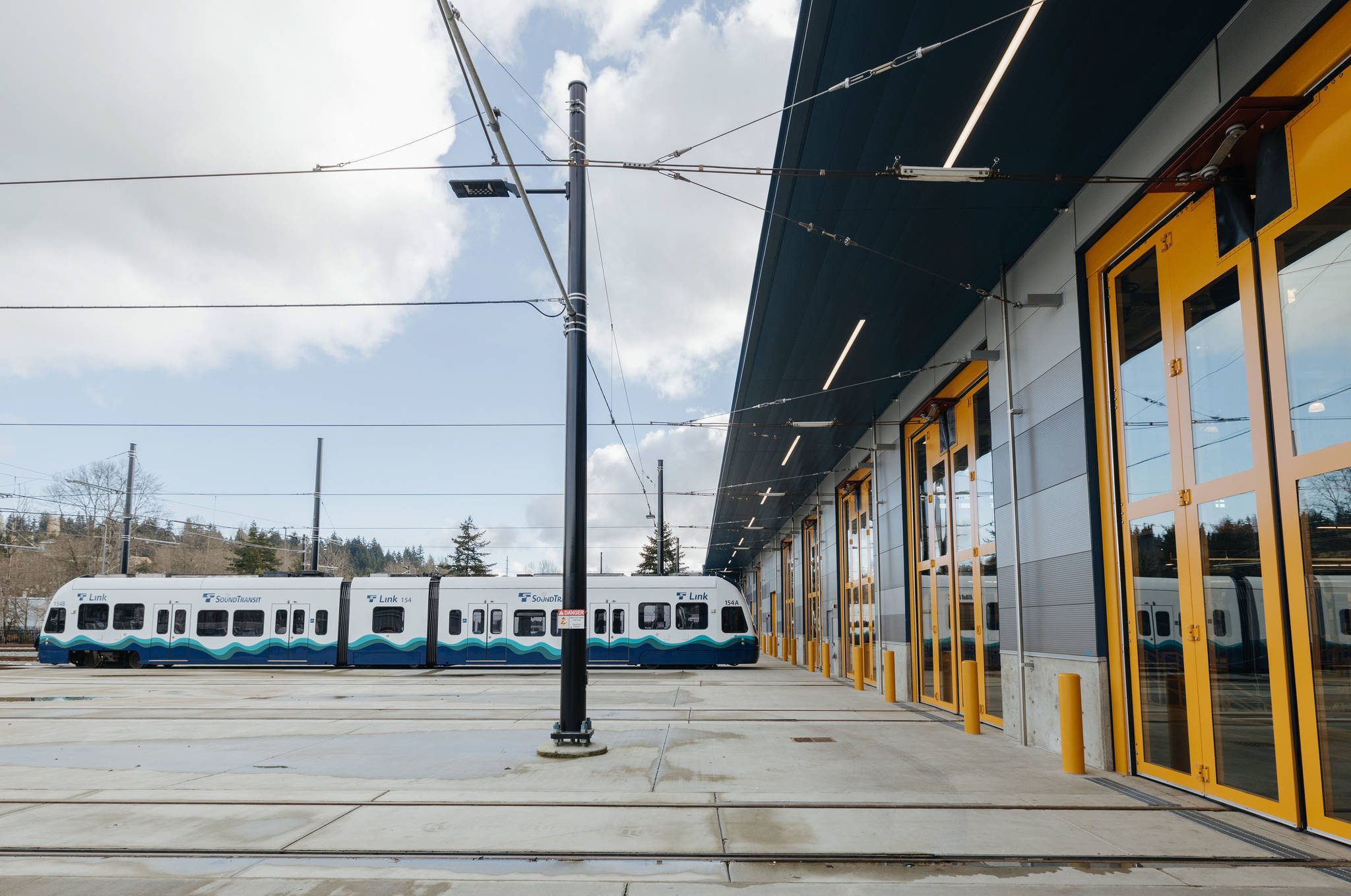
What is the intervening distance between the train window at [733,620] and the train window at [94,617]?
1994 centimetres

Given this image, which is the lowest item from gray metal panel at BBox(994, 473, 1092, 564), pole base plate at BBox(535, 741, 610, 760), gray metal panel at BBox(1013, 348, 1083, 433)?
pole base plate at BBox(535, 741, 610, 760)

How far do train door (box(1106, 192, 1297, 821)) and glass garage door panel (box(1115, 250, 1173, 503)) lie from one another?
16mm

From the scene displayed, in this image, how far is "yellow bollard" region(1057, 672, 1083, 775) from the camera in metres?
9.38

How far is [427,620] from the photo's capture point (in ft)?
94.1

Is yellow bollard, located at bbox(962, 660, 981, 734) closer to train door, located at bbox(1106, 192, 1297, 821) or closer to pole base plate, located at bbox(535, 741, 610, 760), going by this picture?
train door, located at bbox(1106, 192, 1297, 821)

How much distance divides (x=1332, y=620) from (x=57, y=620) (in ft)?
113

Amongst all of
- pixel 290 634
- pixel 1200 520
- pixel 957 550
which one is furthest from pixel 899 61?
pixel 290 634

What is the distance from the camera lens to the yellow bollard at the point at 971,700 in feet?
41.4

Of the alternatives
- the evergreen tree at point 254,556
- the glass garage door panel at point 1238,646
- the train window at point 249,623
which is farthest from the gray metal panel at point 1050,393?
the evergreen tree at point 254,556

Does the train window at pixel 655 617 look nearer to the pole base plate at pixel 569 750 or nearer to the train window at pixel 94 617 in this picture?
the train window at pixel 94 617

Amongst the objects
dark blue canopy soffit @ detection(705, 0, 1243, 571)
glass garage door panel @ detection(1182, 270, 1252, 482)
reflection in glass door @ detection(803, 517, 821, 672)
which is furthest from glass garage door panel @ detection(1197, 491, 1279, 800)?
reflection in glass door @ detection(803, 517, 821, 672)

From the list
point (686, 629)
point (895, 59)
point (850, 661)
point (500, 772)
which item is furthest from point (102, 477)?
point (895, 59)

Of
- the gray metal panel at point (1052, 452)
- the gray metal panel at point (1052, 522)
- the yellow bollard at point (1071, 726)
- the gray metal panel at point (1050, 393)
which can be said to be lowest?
the yellow bollard at point (1071, 726)

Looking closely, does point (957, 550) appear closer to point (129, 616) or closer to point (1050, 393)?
point (1050, 393)
